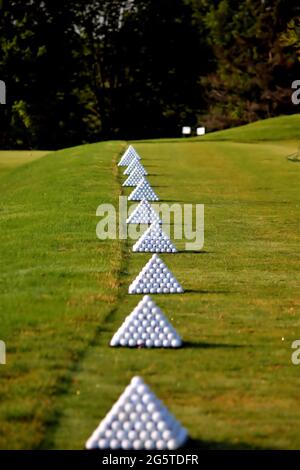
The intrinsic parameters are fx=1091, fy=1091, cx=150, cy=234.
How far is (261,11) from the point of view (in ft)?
278

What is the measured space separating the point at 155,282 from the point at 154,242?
11.6 feet

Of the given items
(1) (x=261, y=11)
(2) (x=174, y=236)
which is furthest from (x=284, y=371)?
(1) (x=261, y=11)

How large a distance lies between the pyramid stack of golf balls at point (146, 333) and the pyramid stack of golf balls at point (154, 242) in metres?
6.40

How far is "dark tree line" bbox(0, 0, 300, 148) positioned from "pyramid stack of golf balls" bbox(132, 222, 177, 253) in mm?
63557

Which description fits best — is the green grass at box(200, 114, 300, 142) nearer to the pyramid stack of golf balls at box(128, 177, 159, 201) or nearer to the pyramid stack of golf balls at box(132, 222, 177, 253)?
the pyramid stack of golf balls at box(128, 177, 159, 201)

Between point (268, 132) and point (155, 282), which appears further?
point (268, 132)

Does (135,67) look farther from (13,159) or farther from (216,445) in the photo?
(216,445)

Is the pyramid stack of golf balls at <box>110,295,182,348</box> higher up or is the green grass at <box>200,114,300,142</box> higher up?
the pyramid stack of golf balls at <box>110,295,182,348</box>

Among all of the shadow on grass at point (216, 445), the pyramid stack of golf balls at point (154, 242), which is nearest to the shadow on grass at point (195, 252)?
the pyramid stack of golf balls at point (154, 242)

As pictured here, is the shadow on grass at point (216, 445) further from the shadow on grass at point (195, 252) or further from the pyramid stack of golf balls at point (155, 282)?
the shadow on grass at point (195, 252)

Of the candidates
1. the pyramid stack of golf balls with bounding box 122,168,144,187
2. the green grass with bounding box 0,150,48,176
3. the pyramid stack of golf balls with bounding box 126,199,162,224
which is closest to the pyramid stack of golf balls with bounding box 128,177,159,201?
the pyramid stack of golf balls with bounding box 122,168,144,187

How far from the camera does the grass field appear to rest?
8.67m

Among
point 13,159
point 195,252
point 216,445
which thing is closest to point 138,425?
point 216,445

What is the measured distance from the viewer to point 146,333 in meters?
10.8
